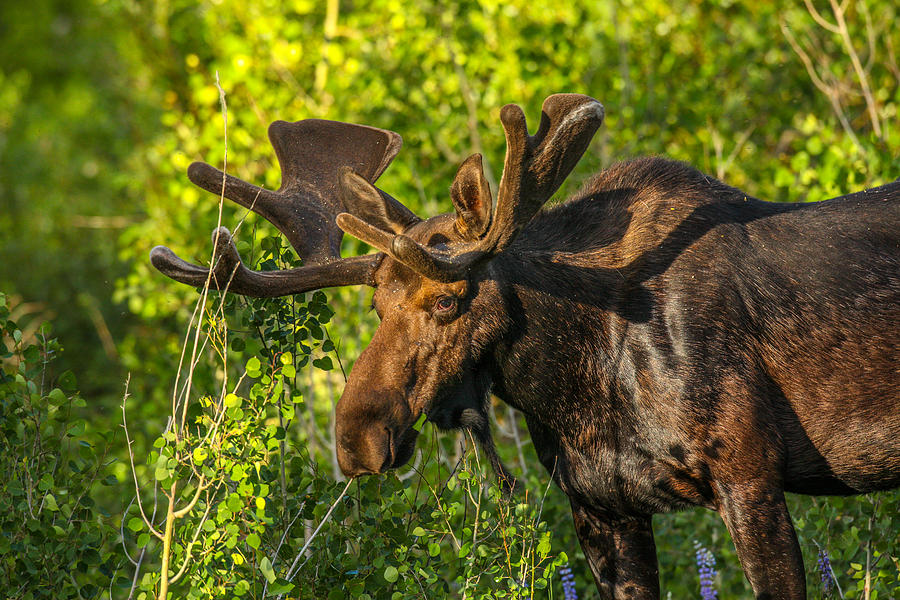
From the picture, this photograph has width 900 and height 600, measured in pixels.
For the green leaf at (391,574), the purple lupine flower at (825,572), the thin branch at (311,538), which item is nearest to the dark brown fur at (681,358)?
the thin branch at (311,538)

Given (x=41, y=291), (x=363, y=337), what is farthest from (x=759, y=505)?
(x=41, y=291)

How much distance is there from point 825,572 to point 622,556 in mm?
998

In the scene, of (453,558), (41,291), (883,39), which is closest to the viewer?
(453,558)

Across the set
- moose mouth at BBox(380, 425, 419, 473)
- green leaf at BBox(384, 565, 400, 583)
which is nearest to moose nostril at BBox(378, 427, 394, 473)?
moose mouth at BBox(380, 425, 419, 473)

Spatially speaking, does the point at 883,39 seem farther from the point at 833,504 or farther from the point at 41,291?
the point at 41,291

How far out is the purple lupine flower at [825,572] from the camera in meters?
5.15

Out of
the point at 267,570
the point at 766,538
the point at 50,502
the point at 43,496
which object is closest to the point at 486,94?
the point at 43,496

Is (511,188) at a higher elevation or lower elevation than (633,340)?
higher

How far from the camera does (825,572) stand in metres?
5.24

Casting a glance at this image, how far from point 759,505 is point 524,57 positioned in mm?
5784

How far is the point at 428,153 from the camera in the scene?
9.77 meters

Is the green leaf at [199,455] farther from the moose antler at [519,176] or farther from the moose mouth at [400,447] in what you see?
the moose antler at [519,176]

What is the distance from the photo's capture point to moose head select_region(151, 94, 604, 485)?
4270 mm

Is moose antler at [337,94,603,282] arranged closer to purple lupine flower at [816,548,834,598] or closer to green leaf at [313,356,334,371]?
green leaf at [313,356,334,371]
